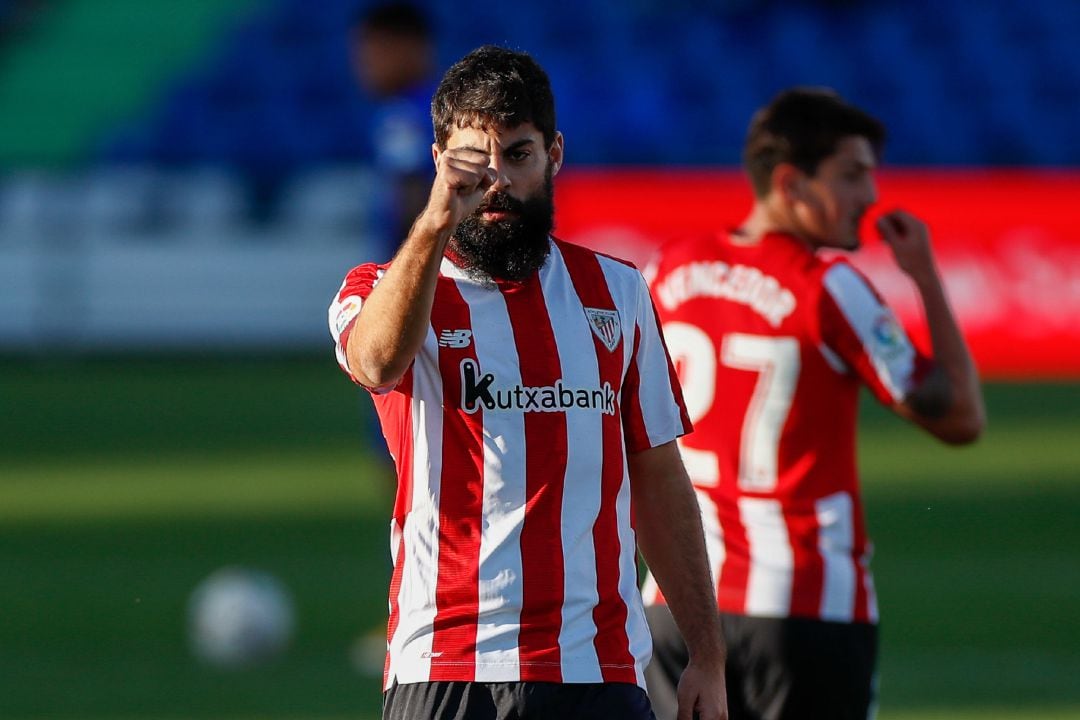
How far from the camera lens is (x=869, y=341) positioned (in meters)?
4.27

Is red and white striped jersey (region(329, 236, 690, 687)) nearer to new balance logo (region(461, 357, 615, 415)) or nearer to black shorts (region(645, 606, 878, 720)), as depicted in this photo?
new balance logo (region(461, 357, 615, 415))

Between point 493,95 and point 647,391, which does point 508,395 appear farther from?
point 493,95

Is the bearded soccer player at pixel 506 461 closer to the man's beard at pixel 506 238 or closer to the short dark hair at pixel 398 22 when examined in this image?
the man's beard at pixel 506 238

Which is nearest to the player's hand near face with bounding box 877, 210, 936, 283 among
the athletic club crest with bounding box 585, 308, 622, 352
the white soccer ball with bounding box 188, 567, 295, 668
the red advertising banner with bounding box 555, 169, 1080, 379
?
the athletic club crest with bounding box 585, 308, 622, 352

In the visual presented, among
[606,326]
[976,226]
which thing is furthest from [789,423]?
[976,226]

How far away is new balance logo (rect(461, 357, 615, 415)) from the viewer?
10.5 ft

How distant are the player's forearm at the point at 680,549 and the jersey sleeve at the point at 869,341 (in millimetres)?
967

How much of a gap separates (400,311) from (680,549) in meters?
0.81

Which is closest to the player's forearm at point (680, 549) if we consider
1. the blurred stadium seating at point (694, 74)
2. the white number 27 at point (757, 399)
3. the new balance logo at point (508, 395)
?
the new balance logo at point (508, 395)

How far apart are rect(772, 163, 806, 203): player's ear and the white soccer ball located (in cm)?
368

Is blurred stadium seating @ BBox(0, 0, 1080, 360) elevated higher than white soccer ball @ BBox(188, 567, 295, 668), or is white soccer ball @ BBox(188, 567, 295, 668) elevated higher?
blurred stadium seating @ BBox(0, 0, 1080, 360)

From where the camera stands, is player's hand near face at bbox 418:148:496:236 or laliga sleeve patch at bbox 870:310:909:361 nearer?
player's hand near face at bbox 418:148:496:236

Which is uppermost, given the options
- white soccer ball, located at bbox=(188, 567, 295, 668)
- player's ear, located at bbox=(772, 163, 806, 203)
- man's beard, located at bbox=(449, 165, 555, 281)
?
player's ear, located at bbox=(772, 163, 806, 203)

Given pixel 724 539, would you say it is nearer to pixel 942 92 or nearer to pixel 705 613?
pixel 705 613
